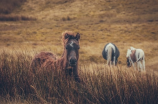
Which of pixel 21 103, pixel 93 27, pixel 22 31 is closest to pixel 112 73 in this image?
pixel 21 103

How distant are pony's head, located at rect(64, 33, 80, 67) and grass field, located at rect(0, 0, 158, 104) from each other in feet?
Result: 1.55

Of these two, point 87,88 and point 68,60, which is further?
point 68,60

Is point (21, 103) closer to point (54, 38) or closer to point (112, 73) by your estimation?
point (112, 73)

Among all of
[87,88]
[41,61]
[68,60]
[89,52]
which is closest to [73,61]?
[68,60]

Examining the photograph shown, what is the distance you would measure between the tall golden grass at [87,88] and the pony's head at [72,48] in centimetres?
44

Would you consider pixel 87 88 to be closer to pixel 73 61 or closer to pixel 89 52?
pixel 73 61

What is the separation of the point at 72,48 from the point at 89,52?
52.0 ft

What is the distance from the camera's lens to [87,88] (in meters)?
3.68

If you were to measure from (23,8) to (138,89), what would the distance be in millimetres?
56685

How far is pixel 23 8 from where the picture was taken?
181 ft

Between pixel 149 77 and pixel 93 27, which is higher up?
pixel 93 27

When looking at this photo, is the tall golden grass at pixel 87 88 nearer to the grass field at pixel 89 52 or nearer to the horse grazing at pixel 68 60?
the grass field at pixel 89 52

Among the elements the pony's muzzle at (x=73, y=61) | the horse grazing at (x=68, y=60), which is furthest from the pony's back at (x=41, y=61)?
the pony's muzzle at (x=73, y=61)

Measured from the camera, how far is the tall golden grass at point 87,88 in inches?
138
